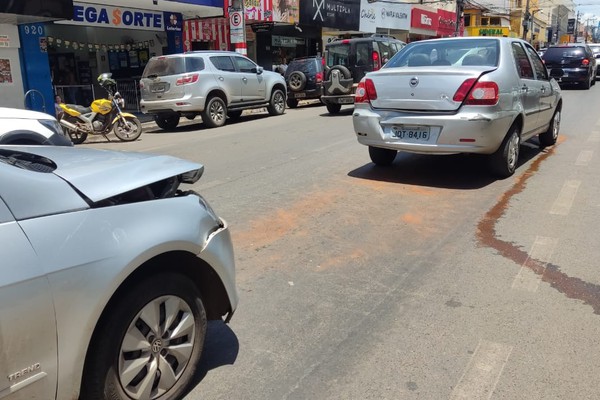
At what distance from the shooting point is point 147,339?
2.46m

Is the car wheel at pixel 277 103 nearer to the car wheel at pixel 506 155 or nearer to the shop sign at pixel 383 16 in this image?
the car wheel at pixel 506 155

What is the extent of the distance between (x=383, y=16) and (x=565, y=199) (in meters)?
28.2

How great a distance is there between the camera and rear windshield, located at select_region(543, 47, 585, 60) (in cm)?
2139

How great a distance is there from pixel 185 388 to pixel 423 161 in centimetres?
631

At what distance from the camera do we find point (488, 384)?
2.83m

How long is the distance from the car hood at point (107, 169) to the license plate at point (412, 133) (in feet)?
14.0

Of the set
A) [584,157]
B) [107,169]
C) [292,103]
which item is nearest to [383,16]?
[292,103]

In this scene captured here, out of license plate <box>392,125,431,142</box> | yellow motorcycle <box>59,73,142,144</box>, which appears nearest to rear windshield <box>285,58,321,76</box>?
yellow motorcycle <box>59,73,142,144</box>

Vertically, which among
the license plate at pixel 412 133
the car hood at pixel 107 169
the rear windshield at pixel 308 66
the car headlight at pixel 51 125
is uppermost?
the rear windshield at pixel 308 66

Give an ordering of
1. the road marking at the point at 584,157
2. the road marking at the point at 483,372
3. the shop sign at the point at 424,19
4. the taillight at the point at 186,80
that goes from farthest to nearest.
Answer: the shop sign at the point at 424,19 → the taillight at the point at 186,80 → the road marking at the point at 584,157 → the road marking at the point at 483,372

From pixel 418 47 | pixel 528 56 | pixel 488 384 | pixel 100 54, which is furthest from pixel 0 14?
pixel 488 384

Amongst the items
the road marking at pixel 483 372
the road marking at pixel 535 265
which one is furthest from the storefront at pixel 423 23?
the road marking at pixel 483 372

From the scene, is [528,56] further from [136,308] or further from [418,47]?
[136,308]

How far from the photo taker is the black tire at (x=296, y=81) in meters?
18.1
